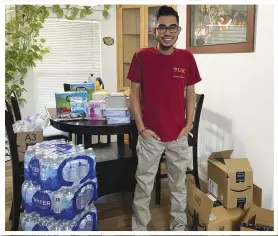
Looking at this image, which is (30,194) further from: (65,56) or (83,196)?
(65,56)

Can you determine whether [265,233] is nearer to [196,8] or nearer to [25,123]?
[25,123]

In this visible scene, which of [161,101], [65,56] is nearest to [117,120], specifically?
[161,101]

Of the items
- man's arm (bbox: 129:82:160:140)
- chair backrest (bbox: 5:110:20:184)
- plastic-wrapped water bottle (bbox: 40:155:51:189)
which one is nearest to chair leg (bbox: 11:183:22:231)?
chair backrest (bbox: 5:110:20:184)

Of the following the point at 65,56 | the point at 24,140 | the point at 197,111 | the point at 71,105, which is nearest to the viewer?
the point at 24,140

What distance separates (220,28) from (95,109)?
133cm

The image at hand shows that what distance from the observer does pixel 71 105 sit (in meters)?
2.42

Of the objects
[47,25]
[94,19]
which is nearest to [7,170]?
[47,25]

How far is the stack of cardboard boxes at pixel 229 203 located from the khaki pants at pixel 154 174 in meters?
0.12

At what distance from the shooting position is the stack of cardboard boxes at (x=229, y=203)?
6.68 ft

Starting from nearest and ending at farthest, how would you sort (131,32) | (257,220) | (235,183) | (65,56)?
(257,220) < (235,183) < (131,32) < (65,56)

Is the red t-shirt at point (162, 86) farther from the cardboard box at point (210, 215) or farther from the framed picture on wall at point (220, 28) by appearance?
the framed picture on wall at point (220, 28)

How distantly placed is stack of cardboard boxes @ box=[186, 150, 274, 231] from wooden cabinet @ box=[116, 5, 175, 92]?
227 cm

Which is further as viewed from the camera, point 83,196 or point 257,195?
point 257,195

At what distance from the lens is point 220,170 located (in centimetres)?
224
